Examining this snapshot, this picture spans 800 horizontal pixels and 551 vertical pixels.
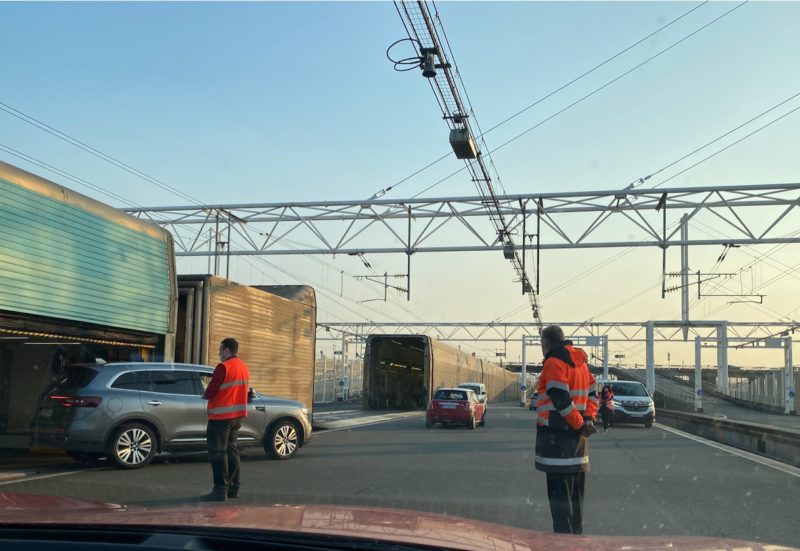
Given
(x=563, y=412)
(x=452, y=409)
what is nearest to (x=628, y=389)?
(x=452, y=409)

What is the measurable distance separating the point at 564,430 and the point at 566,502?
1.82ft

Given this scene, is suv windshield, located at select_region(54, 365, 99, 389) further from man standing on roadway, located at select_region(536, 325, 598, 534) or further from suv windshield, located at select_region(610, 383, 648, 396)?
suv windshield, located at select_region(610, 383, 648, 396)

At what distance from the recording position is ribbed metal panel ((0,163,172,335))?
10328 mm

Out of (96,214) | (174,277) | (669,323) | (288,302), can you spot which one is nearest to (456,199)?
(288,302)

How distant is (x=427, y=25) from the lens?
11844mm

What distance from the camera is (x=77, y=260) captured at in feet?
38.4

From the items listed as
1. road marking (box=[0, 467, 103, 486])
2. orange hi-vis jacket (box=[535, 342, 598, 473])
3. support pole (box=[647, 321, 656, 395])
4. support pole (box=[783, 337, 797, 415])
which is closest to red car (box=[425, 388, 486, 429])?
road marking (box=[0, 467, 103, 486])

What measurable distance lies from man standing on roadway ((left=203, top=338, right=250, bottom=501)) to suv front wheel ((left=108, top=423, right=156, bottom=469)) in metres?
3.03

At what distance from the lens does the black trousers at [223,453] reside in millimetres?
8383

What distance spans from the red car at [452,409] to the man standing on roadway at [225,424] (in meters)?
16.1

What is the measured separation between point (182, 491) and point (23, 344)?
7.12 m

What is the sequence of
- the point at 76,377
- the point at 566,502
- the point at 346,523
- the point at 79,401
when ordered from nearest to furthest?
the point at 346,523 < the point at 566,502 < the point at 79,401 < the point at 76,377

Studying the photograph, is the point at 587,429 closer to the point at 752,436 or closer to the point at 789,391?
the point at 752,436

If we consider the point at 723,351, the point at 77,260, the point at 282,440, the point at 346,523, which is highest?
the point at 77,260
